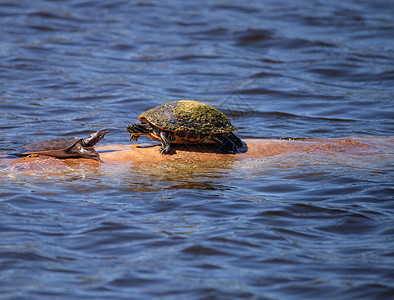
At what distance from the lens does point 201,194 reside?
17.6 ft

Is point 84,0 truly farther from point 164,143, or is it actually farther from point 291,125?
point 164,143

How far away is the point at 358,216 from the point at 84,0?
1728cm

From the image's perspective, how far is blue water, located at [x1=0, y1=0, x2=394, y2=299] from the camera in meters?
3.73

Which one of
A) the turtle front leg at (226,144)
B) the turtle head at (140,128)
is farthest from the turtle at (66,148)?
the turtle front leg at (226,144)

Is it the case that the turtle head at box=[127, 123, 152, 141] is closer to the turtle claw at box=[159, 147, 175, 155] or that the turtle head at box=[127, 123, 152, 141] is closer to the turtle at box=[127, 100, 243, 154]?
the turtle at box=[127, 100, 243, 154]

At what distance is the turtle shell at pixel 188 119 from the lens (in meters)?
6.36

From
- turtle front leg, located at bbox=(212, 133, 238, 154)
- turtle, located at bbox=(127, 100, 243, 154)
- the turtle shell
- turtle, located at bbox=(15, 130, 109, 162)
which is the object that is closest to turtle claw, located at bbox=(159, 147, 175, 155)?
turtle, located at bbox=(127, 100, 243, 154)

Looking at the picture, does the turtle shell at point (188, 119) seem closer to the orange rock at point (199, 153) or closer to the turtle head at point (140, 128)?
the turtle head at point (140, 128)

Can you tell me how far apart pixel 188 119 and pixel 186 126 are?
0.33 feet

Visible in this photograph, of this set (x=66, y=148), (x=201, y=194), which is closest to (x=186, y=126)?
(x=201, y=194)

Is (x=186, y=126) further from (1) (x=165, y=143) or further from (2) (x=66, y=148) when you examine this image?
(2) (x=66, y=148)

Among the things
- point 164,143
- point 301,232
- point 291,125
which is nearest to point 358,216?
point 301,232

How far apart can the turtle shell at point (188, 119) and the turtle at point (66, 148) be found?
0.74 meters

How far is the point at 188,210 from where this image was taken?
493 centimetres
